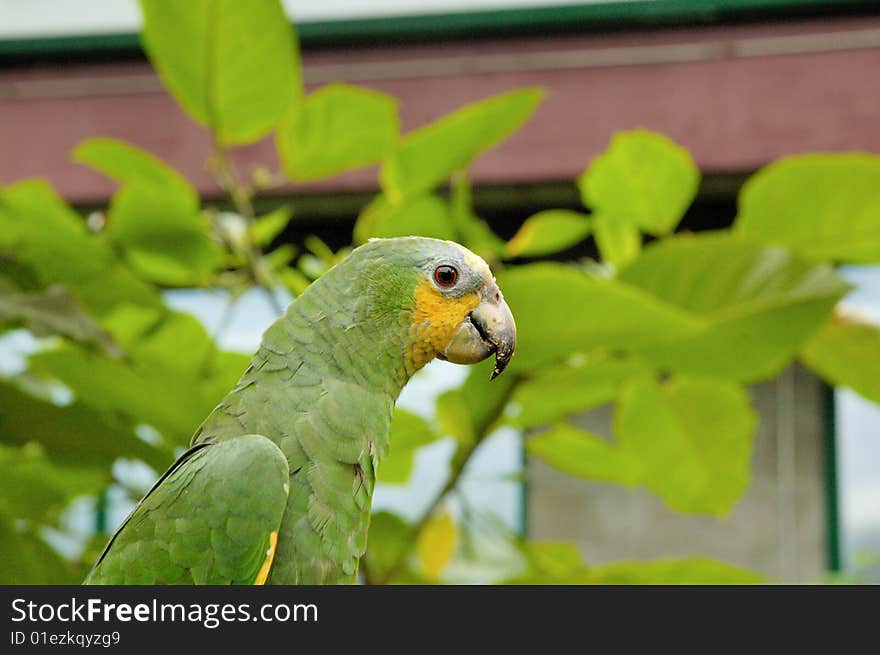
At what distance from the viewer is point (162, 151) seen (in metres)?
1.83

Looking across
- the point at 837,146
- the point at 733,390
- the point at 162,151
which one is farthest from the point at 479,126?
the point at 162,151

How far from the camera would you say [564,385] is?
0.43m

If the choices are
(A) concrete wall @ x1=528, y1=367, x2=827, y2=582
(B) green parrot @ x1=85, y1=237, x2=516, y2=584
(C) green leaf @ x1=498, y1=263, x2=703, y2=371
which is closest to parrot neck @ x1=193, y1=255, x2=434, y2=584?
(B) green parrot @ x1=85, y1=237, x2=516, y2=584

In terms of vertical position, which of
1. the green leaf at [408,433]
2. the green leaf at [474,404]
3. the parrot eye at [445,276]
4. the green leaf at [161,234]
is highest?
the green leaf at [161,234]

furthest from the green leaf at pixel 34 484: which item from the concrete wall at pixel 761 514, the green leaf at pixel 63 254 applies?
the concrete wall at pixel 761 514

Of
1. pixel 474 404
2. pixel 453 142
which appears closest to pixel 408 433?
pixel 474 404

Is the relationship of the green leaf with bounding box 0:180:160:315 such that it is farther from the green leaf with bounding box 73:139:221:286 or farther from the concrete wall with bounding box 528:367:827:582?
the concrete wall with bounding box 528:367:827:582

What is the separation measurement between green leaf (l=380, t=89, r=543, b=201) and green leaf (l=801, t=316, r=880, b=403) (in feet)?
0.60

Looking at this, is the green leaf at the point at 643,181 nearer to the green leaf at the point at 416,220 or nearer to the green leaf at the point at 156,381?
the green leaf at the point at 416,220

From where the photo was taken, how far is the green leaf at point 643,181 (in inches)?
17.3

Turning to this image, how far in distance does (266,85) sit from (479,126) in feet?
0.32

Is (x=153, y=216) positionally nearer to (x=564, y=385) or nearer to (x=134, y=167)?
(x=134, y=167)

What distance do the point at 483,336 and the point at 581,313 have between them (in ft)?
0.37
